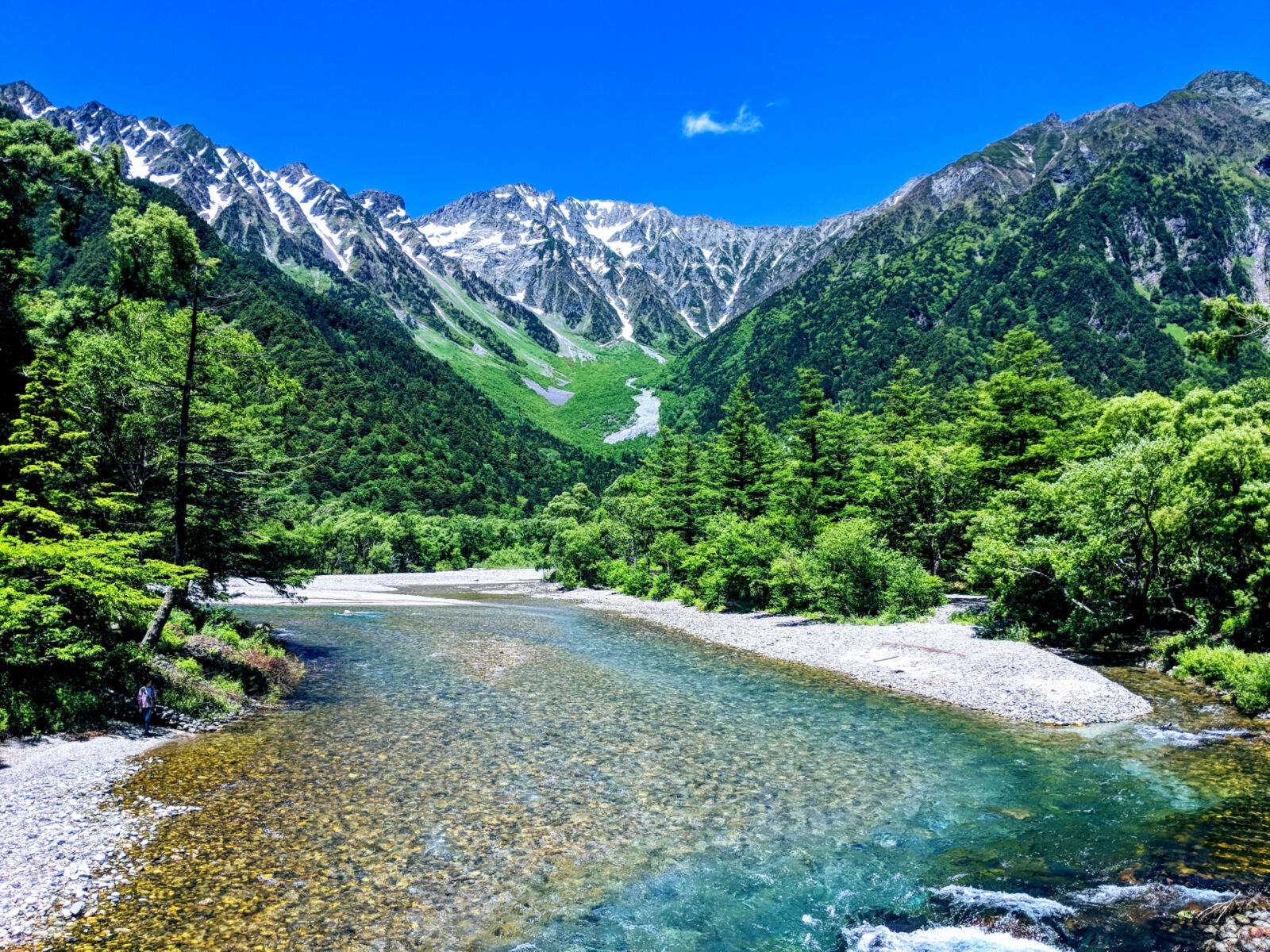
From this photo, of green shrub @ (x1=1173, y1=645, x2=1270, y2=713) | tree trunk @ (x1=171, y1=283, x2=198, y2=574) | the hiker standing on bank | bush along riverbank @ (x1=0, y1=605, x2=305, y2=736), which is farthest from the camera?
tree trunk @ (x1=171, y1=283, x2=198, y2=574)

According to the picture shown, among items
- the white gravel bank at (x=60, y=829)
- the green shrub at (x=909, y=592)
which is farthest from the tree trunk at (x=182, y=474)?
the green shrub at (x=909, y=592)

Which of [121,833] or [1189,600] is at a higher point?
[1189,600]

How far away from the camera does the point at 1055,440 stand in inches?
1428

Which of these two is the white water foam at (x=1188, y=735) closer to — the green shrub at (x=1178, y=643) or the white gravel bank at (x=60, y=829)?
the green shrub at (x=1178, y=643)

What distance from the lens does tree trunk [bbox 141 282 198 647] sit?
61.0 ft

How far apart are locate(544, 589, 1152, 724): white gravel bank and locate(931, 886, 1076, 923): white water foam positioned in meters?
10.9

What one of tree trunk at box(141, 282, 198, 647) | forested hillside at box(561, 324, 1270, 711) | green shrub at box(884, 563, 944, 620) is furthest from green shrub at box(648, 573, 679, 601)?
tree trunk at box(141, 282, 198, 647)

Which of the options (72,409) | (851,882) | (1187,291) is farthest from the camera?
(1187,291)

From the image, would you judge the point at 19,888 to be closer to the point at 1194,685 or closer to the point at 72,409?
the point at 72,409

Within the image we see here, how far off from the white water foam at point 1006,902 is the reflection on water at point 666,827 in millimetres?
51

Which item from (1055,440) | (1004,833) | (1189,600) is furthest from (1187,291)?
(1004,833)

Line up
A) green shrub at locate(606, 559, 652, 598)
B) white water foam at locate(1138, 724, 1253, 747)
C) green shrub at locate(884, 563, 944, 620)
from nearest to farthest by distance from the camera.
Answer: white water foam at locate(1138, 724, 1253, 747)
green shrub at locate(884, 563, 944, 620)
green shrub at locate(606, 559, 652, 598)

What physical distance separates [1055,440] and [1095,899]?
1316 inches

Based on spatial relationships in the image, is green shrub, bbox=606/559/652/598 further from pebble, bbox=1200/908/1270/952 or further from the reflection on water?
pebble, bbox=1200/908/1270/952
